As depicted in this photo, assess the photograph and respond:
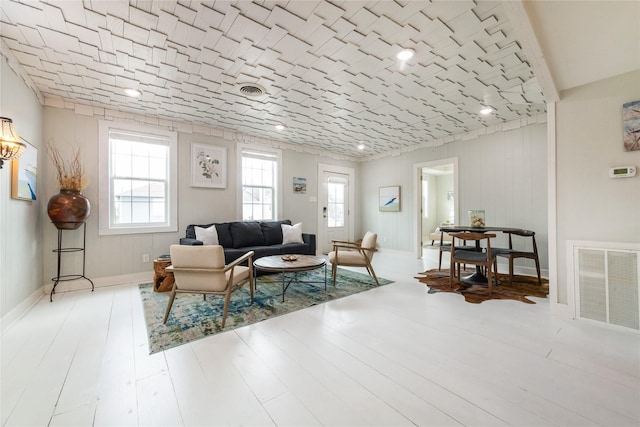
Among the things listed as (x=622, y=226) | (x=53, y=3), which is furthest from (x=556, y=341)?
(x=53, y=3)

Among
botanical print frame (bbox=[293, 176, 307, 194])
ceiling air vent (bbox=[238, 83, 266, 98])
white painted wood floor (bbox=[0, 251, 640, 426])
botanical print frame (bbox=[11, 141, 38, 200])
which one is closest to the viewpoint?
white painted wood floor (bbox=[0, 251, 640, 426])

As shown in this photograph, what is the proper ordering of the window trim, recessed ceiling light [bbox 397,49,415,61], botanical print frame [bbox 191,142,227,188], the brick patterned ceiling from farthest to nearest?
the window trim < botanical print frame [bbox 191,142,227,188] < recessed ceiling light [bbox 397,49,415,61] < the brick patterned ceiling

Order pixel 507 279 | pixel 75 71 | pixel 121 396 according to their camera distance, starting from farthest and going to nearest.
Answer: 1. pixel 507 279
2. pixel 75 71
3. pixel 121 396

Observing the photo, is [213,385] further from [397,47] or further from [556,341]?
[397,47]

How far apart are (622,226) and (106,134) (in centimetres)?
609

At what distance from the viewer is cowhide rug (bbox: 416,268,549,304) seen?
3.18m

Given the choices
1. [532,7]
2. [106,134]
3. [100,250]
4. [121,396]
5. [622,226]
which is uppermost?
[532,7]

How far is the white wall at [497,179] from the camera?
424 cm

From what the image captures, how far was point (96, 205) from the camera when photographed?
12.3 feet

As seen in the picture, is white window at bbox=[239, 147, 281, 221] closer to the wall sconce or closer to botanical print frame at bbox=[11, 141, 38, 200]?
botanical print frame at bbox=[11, 141, 38, 200]

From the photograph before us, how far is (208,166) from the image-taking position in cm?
464

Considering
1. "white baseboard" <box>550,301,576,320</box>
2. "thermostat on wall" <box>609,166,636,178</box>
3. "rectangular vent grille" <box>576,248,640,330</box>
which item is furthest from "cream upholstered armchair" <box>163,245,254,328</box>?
"thermostat on wall" <box>609,166,636,178</box>

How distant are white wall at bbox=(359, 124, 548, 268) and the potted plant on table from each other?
5709mm

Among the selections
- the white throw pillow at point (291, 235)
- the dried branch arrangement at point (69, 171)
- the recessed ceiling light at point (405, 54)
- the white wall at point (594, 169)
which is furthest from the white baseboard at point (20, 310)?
the white wall at point (594, 169)
